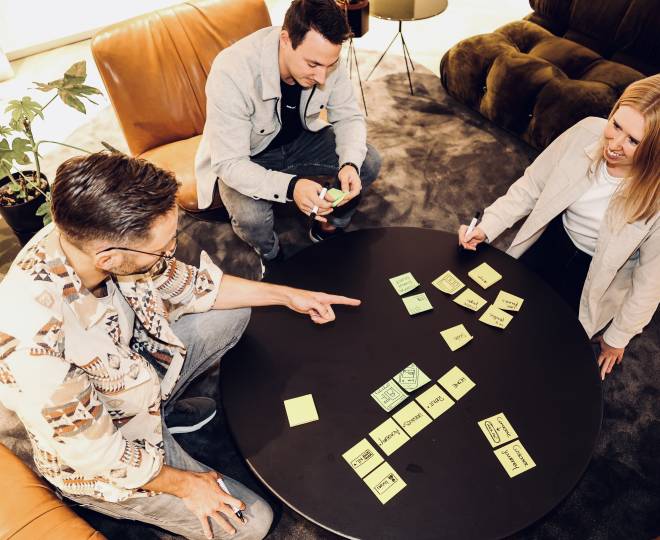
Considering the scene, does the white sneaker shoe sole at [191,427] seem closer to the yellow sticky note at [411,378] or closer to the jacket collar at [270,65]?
the yellow sticky note at [411,378]

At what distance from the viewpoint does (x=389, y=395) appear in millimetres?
1446

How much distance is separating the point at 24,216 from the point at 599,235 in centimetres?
253

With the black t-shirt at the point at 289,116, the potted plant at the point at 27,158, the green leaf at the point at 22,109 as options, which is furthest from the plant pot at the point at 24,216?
the black t-shirt at the point at 289,116

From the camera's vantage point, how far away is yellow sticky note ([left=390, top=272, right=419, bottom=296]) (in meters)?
1.71

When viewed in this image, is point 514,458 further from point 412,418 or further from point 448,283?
point 448,283

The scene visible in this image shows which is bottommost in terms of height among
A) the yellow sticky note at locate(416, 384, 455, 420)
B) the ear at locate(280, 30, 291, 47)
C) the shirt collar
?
the yellow sticky note at locate(416, 384, 455, 420)

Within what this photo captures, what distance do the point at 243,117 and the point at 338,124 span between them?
532 mm

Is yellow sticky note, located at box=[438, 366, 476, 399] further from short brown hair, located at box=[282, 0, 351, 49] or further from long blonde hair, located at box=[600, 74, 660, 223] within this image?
short brown hair, located at box=[282, 0, 351, 49]

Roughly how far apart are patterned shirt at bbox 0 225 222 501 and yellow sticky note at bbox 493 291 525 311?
41.6 inches

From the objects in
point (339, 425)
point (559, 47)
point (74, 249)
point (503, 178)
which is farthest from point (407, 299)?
point (559, 47)

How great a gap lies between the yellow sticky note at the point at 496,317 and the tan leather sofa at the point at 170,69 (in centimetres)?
140

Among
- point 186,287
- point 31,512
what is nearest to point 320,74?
point 186,287

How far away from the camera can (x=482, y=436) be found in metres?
1.37

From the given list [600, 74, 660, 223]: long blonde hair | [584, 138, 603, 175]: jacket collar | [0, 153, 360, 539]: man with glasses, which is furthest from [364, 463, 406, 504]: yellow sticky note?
[584, 138, 603, 175]: jacket collar
